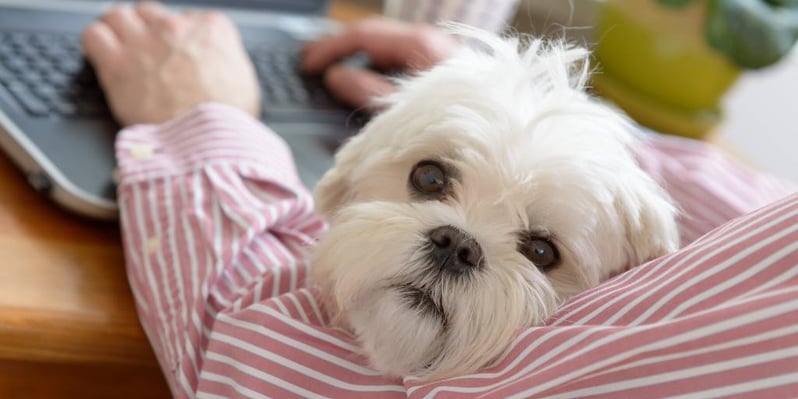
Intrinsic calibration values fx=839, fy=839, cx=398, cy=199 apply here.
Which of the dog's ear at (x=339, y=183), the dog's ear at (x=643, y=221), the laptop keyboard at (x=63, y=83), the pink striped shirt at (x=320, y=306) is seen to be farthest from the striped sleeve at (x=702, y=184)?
the laptop keyboard at (x=63, y=83)

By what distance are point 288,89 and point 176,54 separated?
0.54 ft

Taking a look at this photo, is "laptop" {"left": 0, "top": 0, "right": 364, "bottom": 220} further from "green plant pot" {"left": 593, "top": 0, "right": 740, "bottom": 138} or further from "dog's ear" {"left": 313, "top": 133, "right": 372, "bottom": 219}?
"green plant pot" {"left": 593, "top": 0, "right": 740, "bottom": 138}

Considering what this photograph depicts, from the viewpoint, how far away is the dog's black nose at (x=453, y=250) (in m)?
0.50

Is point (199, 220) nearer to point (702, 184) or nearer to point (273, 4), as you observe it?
point (702, 184)

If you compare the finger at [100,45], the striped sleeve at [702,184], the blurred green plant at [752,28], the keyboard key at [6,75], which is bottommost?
the keyboard key at [6,75]

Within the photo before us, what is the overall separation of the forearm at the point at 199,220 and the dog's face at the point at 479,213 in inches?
2.5

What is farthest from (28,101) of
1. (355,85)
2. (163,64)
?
(355,85)

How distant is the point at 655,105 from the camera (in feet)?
3.92

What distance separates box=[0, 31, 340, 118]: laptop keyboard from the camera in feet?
2.52

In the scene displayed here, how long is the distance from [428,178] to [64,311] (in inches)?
10.9

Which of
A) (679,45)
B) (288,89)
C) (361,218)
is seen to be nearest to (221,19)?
(288,89)

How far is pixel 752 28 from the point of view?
3.39 feet

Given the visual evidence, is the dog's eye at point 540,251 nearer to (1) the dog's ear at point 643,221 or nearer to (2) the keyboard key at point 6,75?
(1) the dog's ear at point 643,221

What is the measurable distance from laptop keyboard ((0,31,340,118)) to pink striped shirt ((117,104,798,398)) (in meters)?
0.10
